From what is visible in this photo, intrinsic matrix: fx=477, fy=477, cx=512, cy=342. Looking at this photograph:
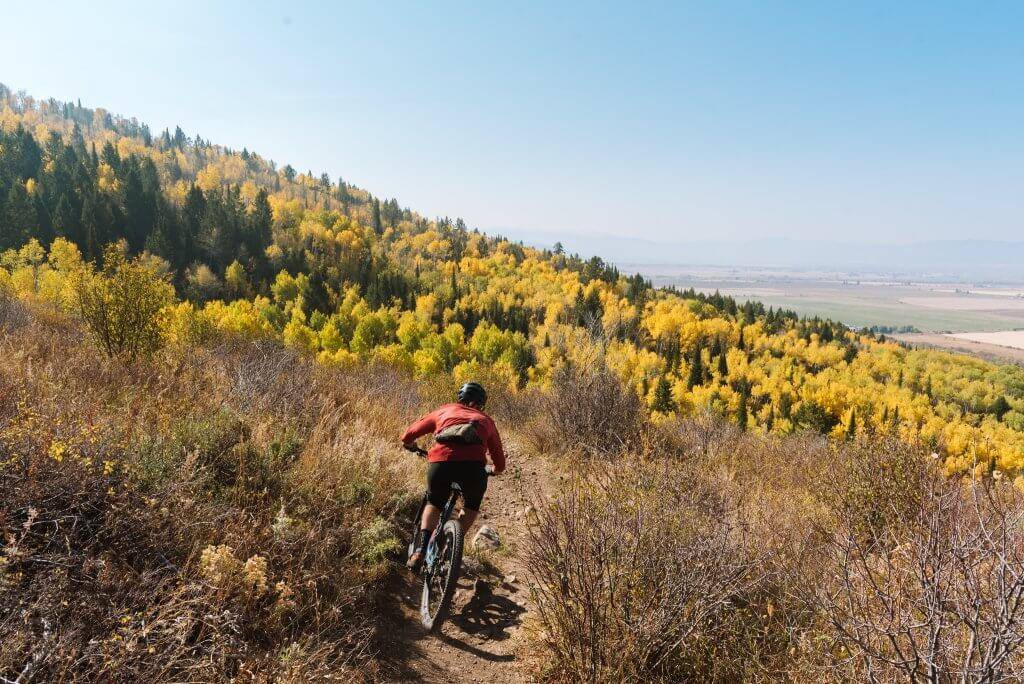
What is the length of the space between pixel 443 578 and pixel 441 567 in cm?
10

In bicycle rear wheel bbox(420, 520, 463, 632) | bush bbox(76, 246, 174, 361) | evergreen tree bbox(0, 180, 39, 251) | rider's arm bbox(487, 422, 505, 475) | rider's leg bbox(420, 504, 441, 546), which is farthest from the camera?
evergreen tree bbox(0, 180, 39, 251)

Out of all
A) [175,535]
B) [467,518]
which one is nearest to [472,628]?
[467,518]

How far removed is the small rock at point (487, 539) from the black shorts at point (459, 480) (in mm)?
1520

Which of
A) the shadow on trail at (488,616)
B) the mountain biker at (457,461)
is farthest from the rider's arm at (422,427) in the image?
the shadow on trail at (488,616)

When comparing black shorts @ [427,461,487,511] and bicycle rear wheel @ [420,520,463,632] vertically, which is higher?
black shorts @ [427,461,487,511]

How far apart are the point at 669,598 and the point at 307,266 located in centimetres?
11340

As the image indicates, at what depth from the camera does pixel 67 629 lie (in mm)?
2506

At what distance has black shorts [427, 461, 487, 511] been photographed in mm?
4695

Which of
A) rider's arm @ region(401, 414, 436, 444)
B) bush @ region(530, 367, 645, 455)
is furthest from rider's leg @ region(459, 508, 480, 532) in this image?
bush @ region(530, 367, 645, 455)

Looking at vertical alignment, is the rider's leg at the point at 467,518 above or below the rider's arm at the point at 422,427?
below

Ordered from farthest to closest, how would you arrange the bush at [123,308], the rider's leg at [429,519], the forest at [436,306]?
the forest at [436,306] < the bush at [123,308] < the rider's leg at [429,519]

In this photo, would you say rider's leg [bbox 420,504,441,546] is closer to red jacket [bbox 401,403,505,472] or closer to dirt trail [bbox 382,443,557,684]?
red jacket [bbox 401,403,505,472]

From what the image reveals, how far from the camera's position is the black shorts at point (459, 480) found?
470cm

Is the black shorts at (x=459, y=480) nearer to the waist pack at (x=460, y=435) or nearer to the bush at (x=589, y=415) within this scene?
the waist pack at (x=460, y=435)
